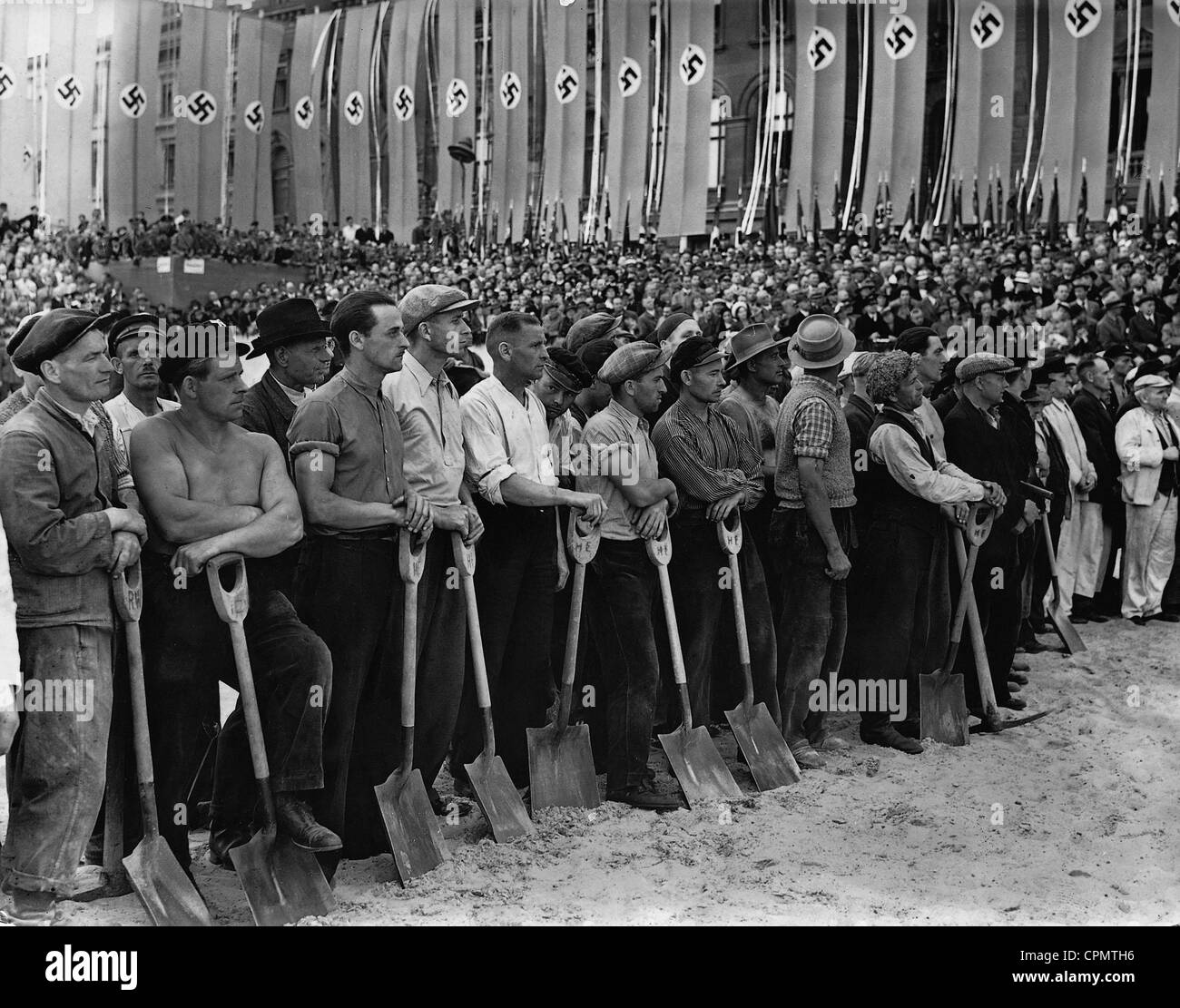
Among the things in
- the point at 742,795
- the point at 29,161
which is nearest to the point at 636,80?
the point at 29,161

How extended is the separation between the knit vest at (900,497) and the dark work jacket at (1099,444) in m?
3.90

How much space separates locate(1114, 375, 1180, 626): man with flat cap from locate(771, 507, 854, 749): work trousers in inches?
182

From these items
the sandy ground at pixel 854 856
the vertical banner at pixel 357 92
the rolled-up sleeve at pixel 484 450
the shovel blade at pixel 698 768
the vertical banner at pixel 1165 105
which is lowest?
the sandy ground at pixel 854 856

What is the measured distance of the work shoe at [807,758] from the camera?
655 cm

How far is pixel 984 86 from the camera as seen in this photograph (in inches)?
795

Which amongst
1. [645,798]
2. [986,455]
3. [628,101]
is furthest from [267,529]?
[628,101]

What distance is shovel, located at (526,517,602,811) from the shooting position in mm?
5785

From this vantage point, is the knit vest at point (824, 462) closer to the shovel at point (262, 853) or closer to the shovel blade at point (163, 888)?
the shovel at point (262, 853)

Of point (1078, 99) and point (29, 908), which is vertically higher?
point (1078, 99)

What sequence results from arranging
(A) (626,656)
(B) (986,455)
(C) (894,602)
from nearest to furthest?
(A) (626,656), (C) (894,602), (B) (986,455)

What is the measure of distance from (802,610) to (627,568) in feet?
4.05

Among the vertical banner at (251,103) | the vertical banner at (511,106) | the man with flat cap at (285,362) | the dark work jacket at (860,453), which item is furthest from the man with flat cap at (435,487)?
the vertical banner at (251,103)

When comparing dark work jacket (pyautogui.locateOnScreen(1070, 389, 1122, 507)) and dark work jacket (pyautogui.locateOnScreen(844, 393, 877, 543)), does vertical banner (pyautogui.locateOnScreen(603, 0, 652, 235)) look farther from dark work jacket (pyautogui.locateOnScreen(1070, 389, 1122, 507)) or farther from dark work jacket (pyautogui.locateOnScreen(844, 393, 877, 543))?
dark work jacket (pyautogui.locateOnScreen(844, 393, 877, 543))

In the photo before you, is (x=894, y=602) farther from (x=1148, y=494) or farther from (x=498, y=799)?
(x=1148, y=494)
